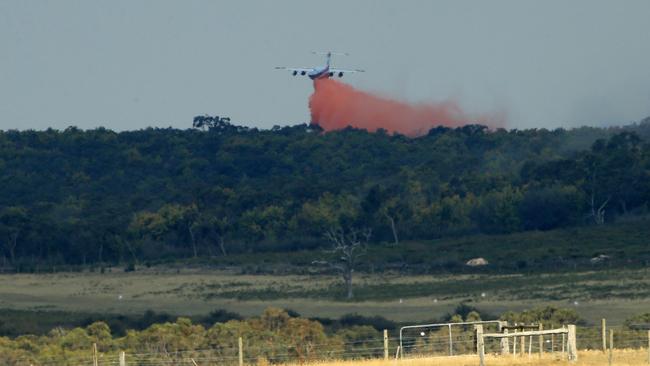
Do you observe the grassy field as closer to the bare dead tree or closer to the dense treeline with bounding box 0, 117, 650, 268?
the bare dead tree

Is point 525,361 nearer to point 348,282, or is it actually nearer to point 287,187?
point 348,282

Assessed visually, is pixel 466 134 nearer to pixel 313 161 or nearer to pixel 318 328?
pixel 313 161

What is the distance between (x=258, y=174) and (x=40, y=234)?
5706 cm

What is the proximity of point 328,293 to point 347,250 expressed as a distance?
12232 millimetres

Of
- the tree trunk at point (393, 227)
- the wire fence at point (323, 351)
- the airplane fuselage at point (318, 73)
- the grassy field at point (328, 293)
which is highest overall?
the airplane fuselage at point (318, 73)

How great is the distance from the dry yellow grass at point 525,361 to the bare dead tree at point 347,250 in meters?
43.7

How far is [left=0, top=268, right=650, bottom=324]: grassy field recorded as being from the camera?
6675 centimetres

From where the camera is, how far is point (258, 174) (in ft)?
554

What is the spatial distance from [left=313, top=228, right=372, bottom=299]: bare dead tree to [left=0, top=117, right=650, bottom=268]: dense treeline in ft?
4.76

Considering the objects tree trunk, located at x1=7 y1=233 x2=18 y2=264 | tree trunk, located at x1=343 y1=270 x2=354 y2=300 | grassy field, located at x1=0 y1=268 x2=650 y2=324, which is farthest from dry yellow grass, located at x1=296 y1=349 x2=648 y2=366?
tree trunk, located at x1=7 y1=233 x2=18 y2=264

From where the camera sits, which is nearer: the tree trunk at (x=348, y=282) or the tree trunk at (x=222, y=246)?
the tree trunk at (x=348, y=282)

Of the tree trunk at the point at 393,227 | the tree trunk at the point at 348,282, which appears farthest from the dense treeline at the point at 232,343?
the tree trunk at the point at 393,227

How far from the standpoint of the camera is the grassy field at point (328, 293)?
219 ft

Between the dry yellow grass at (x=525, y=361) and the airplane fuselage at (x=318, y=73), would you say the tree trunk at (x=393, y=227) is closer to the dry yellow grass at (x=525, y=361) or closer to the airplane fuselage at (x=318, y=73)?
the airplane fuselage at (x=318, y=73)
